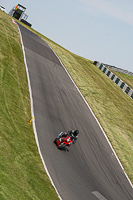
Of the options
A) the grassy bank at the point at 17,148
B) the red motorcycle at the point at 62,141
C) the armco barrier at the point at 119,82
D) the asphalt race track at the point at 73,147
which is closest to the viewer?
the grassy bank at the point at 17,148

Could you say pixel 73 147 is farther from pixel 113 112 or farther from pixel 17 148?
pixel 113 112

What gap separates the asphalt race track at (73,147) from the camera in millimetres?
14024

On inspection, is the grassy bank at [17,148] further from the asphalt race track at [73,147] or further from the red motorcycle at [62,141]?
the red motorcycle at [62,141]

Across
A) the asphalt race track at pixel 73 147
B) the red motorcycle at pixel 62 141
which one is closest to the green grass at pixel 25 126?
the asphalt race track at pixel 73 147

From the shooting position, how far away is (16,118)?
606 inches

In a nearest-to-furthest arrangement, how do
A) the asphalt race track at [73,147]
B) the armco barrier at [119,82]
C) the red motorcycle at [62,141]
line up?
the asphalt race track at [73,147] → the red motorcycle at [62,141] → the armco barrier at [119,82]

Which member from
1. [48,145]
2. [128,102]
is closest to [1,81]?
[48,145]

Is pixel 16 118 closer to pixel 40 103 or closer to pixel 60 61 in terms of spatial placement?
pixel 40 103

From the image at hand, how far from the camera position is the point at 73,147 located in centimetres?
1736

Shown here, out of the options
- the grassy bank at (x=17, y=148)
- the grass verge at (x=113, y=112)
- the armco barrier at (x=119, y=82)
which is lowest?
the grassy bank at (x=17, y=148)

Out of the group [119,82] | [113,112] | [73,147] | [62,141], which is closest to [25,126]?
[62,141]

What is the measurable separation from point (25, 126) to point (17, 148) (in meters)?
2.86

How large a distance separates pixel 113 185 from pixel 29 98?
800 centimetres

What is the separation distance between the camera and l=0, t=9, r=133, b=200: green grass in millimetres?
10750
